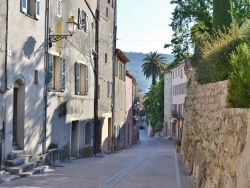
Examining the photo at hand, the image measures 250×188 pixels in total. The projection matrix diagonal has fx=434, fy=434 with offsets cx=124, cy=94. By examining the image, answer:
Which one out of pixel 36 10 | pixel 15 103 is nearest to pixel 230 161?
pixel 15 103

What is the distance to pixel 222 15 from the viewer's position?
63.8ft

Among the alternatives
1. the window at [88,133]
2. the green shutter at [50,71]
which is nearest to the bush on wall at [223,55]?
the green shutter at [50,71]

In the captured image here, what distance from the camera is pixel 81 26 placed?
2230 cm

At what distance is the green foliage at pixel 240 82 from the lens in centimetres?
732

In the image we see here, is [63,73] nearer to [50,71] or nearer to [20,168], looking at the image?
[50,71]

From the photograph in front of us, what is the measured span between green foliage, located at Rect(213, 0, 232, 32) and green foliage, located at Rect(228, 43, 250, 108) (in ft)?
37.1

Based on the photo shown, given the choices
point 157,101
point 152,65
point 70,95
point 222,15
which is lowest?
point 70,95

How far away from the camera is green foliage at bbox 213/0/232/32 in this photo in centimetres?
1934

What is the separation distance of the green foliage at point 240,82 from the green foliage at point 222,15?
445 inches

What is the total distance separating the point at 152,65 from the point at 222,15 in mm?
57585

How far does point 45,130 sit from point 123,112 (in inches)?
975

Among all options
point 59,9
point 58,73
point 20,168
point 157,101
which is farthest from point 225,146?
point 157,101

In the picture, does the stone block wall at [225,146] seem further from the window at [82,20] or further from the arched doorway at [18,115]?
the window at [82,20]

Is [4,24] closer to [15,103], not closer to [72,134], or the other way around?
[15,103]
